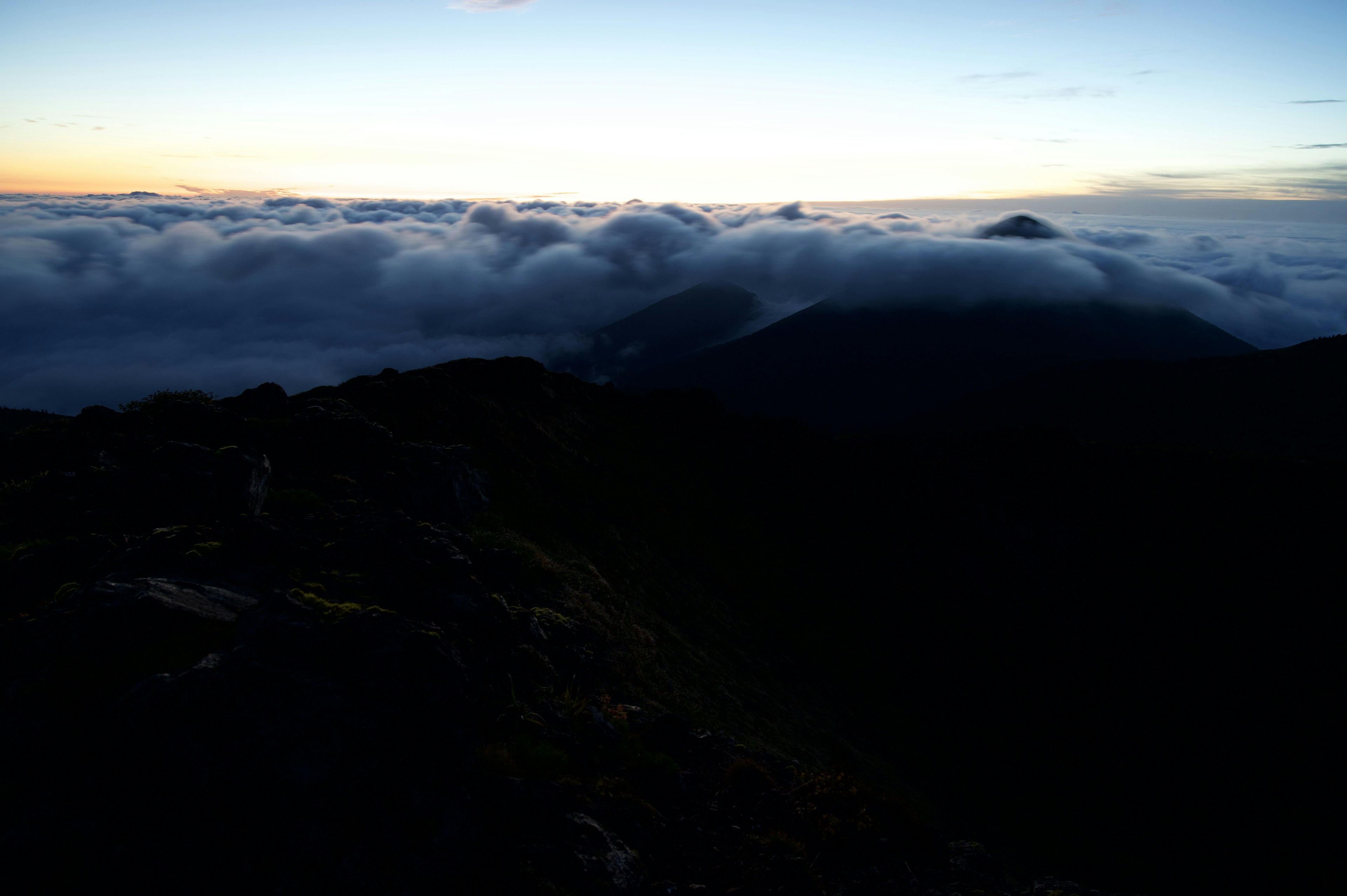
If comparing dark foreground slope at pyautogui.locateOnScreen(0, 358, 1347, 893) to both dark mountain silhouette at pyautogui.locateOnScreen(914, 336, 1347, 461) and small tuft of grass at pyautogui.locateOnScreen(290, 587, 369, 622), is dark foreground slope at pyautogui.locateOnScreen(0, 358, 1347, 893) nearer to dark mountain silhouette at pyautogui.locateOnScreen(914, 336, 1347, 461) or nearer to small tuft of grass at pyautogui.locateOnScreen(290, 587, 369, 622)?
small tuft of grass at pyautogui.locateOnScreen(290, 587, 369, 622)

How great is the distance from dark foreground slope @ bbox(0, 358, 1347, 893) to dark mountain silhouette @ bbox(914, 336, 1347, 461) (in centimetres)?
8449

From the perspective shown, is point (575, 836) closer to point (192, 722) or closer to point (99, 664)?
point (192, 722)

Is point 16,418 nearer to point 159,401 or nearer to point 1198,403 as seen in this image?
point 159,401

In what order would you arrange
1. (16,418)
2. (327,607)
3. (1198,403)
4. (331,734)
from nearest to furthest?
1. (331,734)
2. (327,607)
3. (16,418)
4. (1198,403)

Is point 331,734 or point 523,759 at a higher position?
point 331,734

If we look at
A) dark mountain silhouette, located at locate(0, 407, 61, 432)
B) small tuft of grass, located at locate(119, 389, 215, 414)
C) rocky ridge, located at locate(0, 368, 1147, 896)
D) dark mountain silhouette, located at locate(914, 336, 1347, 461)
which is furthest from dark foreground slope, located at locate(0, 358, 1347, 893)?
dark mountain silhouette, located at locate(0, 407, 61, 432)

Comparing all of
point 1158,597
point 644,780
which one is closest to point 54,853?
point 644,780

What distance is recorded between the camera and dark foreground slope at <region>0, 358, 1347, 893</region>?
9.55m

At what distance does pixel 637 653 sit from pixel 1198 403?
7327 inches

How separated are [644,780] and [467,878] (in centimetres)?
451

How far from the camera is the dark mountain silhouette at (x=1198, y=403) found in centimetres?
14162

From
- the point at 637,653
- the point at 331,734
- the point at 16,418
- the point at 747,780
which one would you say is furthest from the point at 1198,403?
the point at 16,418

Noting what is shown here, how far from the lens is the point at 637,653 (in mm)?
24750

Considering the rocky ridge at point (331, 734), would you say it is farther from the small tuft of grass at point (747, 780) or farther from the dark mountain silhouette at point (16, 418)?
the dark mountain silhouette at point (16, 418)
